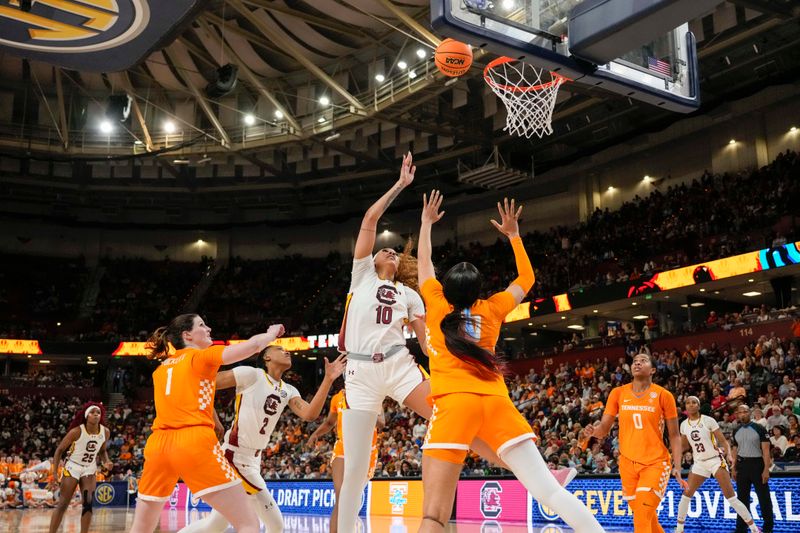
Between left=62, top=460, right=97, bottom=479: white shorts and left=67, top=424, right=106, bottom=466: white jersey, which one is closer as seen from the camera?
left=62, top=460, right=97, bottom=479: white shorts

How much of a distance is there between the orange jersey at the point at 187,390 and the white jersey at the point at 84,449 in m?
7.00

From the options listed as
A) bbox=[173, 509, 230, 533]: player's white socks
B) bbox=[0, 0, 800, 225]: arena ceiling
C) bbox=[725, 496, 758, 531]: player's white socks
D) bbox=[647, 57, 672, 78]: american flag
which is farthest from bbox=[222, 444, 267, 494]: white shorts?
bbox=[0, 0, 800, 225]: arena ceiling

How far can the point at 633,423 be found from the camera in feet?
25.5

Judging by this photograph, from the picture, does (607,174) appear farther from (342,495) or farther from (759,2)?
(342,495)

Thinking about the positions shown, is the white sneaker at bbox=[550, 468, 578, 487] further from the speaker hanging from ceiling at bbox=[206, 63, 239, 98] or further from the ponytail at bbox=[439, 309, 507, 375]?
the speaker hanging from ceiling at bbox=[206, 63, 239, 98]

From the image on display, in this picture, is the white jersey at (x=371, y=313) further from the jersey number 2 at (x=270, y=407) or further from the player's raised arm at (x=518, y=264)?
the jersey number 2 at (x=270, y=407)

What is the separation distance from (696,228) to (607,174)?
299 inches

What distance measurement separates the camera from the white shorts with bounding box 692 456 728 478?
11352 millimetres

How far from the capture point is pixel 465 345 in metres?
4.49

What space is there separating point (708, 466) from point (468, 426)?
8457 mm

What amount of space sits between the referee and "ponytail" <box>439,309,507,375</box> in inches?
315

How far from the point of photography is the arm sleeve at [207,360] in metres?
5.39

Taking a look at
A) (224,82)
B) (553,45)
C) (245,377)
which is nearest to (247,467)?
(245,377)

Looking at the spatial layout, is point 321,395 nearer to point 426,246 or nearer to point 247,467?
point 247,467
